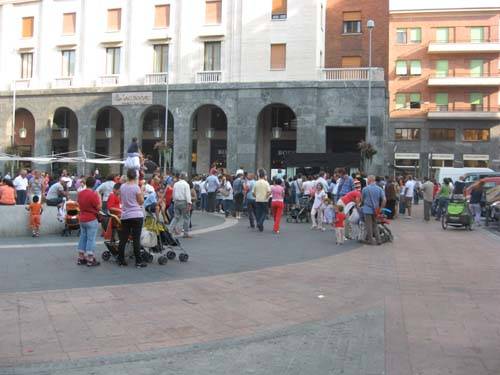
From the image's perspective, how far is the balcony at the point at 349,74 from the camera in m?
33.3

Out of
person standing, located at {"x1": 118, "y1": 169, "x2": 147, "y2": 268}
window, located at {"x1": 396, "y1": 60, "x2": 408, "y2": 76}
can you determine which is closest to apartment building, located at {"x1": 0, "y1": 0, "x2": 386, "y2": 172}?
window, located at {"x1": 396, "y1": 60, "x2": 408, "y2": 76}

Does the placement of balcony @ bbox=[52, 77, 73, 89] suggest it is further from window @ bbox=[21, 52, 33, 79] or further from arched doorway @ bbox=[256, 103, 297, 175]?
arched doorway @ bbox=[256, 103, 297, 175]

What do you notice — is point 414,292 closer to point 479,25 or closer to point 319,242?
point 319,242

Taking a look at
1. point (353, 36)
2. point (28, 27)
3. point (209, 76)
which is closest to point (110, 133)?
point (28, 27)

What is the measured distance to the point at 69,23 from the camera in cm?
3975

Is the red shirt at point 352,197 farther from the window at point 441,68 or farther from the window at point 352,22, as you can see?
the window at point 441,68

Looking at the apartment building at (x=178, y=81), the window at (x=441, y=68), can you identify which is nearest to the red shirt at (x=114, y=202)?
the apartment building at (x=178, y=81)

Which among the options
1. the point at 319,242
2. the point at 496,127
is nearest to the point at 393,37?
the point at 496,127

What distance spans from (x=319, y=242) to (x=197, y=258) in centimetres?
438

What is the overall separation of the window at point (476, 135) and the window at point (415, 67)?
745 centimetres

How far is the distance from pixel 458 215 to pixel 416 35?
4106 centimetres

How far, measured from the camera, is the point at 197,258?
1129cm

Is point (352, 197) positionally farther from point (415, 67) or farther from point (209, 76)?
point (415, 67)

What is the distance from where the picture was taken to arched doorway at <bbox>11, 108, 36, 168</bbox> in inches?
1658
